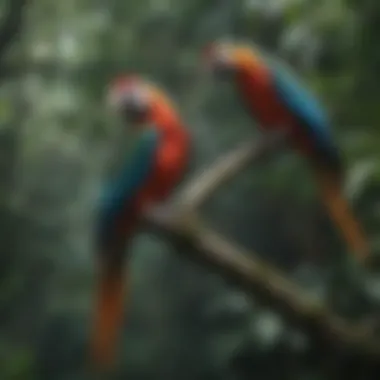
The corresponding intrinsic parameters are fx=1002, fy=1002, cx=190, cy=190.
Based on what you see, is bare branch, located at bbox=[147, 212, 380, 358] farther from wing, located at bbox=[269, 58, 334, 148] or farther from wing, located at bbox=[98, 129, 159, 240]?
wing, located at bbox=[269, 58, 334, 148]

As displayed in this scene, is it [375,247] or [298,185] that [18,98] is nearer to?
[298,185]

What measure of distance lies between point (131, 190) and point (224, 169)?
0.11 metres

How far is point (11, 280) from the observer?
→ 1.19 m

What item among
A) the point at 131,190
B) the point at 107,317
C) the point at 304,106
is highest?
the point at 304,106

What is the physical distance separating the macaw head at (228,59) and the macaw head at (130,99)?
9 cm

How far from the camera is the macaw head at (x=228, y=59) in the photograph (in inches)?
46.8

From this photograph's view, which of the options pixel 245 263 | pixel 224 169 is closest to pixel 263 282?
pixel 245 263

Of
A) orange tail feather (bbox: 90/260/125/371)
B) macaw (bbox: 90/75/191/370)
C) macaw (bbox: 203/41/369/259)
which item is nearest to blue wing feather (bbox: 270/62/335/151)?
macaw (bbox: 203/41/369/259)

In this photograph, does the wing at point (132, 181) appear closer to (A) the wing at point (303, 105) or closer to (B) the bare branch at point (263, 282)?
(B) the bare branch at point (263, 282)

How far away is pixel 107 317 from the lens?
3.84ft

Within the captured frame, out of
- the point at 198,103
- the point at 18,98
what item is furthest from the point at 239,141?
the point at 18,98

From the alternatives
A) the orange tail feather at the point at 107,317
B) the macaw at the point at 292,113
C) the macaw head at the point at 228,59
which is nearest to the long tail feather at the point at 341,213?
the macaw at the point at 292,113

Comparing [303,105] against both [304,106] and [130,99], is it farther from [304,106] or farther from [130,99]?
[130,99]

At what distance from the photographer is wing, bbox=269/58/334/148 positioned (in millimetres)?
1192
